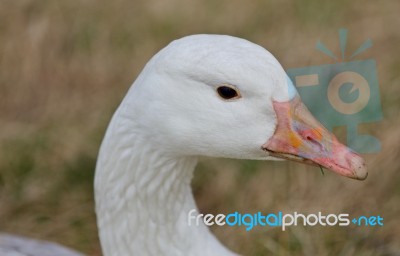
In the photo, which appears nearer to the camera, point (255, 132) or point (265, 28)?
point (255, 132)

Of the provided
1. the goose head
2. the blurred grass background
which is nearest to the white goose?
the goose head

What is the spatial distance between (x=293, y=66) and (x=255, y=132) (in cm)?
247

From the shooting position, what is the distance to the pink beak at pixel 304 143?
97.5 inches

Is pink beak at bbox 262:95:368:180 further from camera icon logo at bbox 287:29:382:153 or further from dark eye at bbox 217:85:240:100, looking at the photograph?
camera icon logo at bbox 287:29:382:153

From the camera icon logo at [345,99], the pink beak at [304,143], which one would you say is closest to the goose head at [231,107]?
the pink beak at [304,143]

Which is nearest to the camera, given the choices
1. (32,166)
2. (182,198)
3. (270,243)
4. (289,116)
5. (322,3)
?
(289,116)

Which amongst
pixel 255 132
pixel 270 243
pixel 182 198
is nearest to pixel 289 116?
pixel 255 132

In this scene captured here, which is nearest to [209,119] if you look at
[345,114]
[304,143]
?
[304,143]

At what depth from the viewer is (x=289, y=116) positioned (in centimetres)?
248

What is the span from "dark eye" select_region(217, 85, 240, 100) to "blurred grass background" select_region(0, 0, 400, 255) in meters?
1.69

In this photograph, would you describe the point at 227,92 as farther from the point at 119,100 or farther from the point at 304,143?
the point at 119,100

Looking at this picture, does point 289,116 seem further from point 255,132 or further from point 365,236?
point 365,236

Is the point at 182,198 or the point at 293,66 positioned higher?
the point at 182,198

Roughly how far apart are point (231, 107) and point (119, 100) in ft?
8.74
